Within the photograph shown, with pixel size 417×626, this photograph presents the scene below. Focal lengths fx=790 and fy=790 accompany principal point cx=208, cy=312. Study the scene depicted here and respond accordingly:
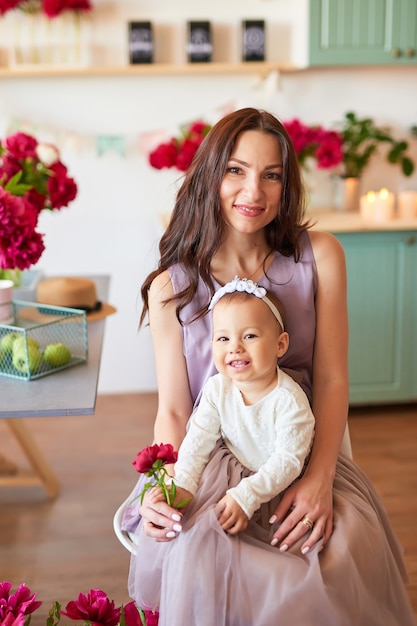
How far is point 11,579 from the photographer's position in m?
2.38

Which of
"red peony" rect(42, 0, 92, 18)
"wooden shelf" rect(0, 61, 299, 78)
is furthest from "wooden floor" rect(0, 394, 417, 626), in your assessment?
"red peony" rect(42, 0, 92, 18)

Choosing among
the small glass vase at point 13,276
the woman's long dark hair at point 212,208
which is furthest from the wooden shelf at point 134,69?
the woman's long dark hair at point 212,208

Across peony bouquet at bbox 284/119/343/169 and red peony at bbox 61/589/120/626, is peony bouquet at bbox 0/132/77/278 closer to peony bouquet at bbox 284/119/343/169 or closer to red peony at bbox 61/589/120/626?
red peony at bbox 61/589/120/626

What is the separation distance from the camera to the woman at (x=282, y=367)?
1.42 metres

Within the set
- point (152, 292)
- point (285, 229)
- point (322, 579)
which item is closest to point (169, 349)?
point (152, 292)

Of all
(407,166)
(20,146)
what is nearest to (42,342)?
(20,146)

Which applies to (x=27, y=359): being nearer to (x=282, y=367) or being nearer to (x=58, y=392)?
(x=58, y=392)

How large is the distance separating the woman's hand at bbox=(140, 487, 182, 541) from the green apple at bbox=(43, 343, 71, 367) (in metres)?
0.54

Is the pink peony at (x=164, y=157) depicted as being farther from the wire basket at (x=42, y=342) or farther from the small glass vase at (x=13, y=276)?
the wire basket at (x=42, y=342)

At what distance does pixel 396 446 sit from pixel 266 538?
188cm

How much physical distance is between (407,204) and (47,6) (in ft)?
5.92

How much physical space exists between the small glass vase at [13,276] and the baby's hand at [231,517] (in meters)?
1.19

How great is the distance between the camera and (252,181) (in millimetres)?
1692

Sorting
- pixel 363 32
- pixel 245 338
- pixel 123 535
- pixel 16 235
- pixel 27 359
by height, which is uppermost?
pixel 363 32
